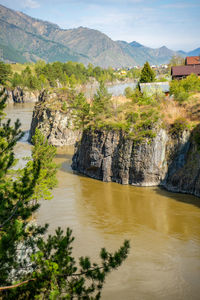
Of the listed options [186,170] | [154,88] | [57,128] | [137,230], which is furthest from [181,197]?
[57,128]

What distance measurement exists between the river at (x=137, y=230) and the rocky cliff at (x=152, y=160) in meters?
1.02

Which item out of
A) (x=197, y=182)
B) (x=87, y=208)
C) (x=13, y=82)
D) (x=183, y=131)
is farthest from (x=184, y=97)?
(x=13, y=82)

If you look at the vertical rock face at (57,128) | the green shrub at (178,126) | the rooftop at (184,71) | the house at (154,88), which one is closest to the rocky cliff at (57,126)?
the vertical rock face at (57,128)

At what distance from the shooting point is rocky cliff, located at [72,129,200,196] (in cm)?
2327

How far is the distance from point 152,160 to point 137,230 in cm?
820

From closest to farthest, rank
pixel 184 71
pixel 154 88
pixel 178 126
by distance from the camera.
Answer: pixel 178 126, pixel 154 88, pixel 184 71

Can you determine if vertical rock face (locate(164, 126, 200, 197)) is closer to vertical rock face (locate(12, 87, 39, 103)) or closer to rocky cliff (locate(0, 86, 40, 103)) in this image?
rocky cliff (locate(0, 86, 40, 103))

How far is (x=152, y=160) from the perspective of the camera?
24.6m

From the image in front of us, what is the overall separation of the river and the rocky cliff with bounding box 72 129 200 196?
102 centimetres

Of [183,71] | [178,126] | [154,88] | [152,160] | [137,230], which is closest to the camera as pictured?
[137,230]

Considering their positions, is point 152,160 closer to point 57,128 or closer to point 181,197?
point 181,197

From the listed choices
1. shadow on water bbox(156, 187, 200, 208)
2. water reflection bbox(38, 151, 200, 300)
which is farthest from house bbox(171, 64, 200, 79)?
shadow on water bbox(156, 187, 200, 208)

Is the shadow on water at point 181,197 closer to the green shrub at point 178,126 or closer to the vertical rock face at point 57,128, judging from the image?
the green shrub at point 178,126

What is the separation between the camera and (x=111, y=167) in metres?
26.5
